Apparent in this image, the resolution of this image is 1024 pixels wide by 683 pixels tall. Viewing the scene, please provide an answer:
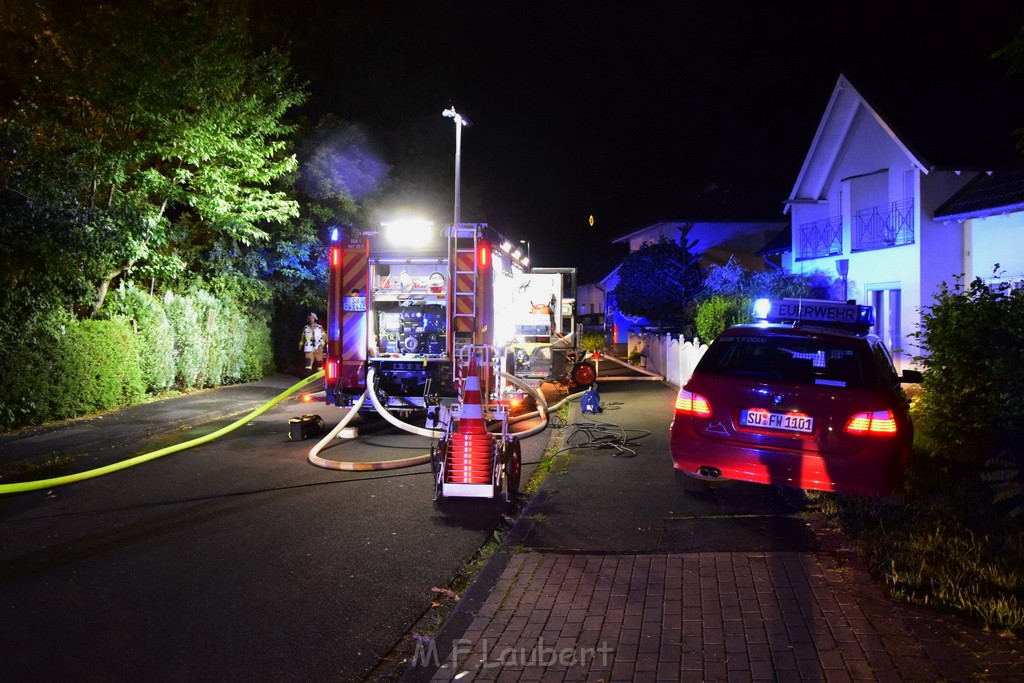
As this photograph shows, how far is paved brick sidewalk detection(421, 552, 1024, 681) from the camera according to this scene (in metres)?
4.03

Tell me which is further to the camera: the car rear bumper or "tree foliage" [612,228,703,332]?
"tree foliage" [612,228,703,332]

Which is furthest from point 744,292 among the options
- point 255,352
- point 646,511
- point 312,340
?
point 646,511

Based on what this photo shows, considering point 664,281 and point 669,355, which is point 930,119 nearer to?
point 669,355

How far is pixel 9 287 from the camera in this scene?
11359 millimetres

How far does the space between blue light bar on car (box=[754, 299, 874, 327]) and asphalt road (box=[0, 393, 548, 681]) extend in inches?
128

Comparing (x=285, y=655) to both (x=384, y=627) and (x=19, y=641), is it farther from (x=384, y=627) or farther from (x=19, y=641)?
(x=19, y=641)

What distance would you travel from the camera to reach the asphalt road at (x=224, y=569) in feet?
14.3

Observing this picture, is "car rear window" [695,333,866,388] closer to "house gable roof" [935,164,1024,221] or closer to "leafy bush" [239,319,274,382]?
"house gable roof" [935,164,1024,221]

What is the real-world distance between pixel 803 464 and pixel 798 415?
39cm

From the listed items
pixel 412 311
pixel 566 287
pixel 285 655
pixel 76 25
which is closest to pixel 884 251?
pixel 566 287

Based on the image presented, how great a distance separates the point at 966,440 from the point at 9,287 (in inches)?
467

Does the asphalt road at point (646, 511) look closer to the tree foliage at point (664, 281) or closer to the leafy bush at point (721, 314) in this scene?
the leafy bush at point (721, 314)

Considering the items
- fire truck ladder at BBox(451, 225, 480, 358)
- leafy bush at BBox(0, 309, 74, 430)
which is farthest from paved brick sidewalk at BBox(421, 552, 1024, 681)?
leafy bush at BBox(0, 309, 74, 430)

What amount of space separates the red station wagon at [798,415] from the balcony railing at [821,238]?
636 inches
